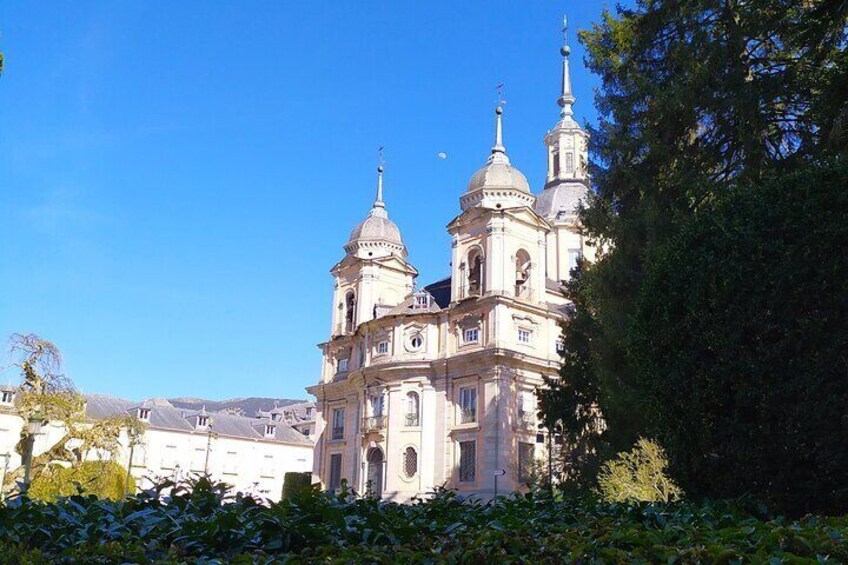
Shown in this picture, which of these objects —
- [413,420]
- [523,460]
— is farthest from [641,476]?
[413,420]

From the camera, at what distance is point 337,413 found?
52.8 m

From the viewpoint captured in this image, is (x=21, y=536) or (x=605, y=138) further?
(x=605, y=138)

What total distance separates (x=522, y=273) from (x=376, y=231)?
38.1ft

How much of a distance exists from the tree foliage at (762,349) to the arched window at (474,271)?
35.4 m

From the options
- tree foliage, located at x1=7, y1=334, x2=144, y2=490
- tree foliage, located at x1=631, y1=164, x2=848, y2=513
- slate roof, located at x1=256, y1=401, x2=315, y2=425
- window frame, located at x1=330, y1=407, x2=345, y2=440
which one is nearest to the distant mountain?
slate roof, located at x1=256, y1=401, x2=315, y2=425

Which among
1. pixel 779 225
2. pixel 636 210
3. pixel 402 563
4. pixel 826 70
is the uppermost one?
pixel 826 70

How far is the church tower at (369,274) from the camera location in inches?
2068

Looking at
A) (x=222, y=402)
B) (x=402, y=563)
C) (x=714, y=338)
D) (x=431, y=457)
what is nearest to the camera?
(x=402, y=563)

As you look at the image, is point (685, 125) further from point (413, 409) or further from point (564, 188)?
point (564, 188)

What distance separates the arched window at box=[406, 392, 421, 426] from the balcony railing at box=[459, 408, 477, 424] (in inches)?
101

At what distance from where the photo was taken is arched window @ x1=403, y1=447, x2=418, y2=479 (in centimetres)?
4503

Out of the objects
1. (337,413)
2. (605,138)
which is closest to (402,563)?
(605,138)

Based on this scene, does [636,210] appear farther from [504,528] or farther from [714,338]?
[504,528]

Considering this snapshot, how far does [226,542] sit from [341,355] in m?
48.5
